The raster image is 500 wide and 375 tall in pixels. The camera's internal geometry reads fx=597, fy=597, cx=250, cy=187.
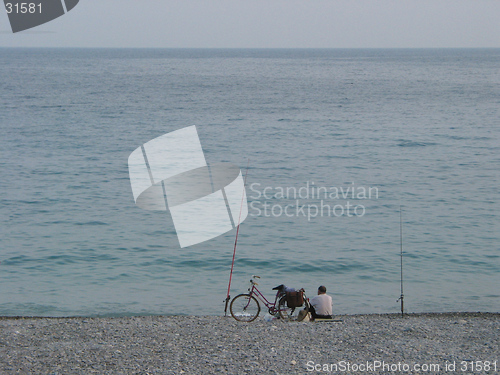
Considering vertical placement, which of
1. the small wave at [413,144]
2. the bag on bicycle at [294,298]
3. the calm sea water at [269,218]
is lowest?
the small wave at [413,144]

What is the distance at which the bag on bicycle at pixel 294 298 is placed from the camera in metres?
9.33

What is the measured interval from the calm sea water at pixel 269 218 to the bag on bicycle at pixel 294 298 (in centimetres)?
356

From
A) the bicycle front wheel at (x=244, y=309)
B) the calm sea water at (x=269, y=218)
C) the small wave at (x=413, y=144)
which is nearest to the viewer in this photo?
the bicycle front wheel at (x=244, y=309)

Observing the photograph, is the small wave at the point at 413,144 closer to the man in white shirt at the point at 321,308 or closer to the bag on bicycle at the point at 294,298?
the man in white shirt at the point at 321,308

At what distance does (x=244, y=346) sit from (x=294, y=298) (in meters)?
1.14

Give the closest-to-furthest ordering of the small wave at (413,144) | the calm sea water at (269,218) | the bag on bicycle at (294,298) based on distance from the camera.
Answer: the bag on bicycle at (294,298) < the calm sea water at (269,218) < the small wave at (413,144)

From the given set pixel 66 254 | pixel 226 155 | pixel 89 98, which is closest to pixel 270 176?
pixel 226 155

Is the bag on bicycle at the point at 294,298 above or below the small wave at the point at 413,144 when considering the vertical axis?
above

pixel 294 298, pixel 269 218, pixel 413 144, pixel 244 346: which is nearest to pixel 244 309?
pixel 294 298

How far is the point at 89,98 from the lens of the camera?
215 ft

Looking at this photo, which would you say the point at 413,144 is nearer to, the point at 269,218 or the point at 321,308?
the point at 269,218

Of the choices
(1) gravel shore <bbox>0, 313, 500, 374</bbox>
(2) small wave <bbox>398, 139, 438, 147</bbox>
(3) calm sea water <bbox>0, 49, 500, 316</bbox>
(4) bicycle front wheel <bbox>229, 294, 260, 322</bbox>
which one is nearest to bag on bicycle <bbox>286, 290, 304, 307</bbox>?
(1) gravel shore <bbox>0, 313, 500, 374</bbox>

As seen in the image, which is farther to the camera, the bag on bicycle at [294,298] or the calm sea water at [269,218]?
the calm sea water at [269,218]

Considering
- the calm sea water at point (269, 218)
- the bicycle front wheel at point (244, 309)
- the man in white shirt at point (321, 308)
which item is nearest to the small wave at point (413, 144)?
the calm sea water at point (269, 218)
